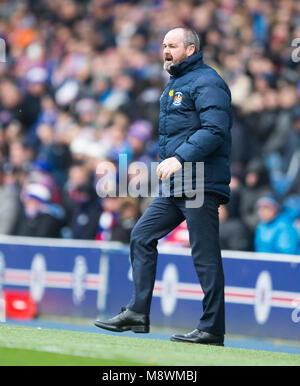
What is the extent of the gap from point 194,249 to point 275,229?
4.49 m

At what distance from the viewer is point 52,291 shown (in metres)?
13.2

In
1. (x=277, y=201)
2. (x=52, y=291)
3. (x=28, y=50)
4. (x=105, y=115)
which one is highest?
(x=28, y=50)

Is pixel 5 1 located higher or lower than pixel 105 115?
higher

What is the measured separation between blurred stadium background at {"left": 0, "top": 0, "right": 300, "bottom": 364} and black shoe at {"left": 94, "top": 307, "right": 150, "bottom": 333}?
3961mm

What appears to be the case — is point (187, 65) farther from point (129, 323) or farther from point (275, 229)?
point (275, 229)

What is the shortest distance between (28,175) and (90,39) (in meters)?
2.98

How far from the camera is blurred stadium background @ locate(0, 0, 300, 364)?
38.5 feet

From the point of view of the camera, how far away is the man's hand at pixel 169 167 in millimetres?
7062

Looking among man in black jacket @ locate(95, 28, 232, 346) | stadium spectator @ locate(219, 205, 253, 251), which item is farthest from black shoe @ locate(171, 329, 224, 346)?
stadium spectator @ locate(219, 205, 253, 251)

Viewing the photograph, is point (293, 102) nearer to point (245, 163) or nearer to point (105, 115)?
point (245, 163)

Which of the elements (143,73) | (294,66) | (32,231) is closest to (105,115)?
(143,73)
